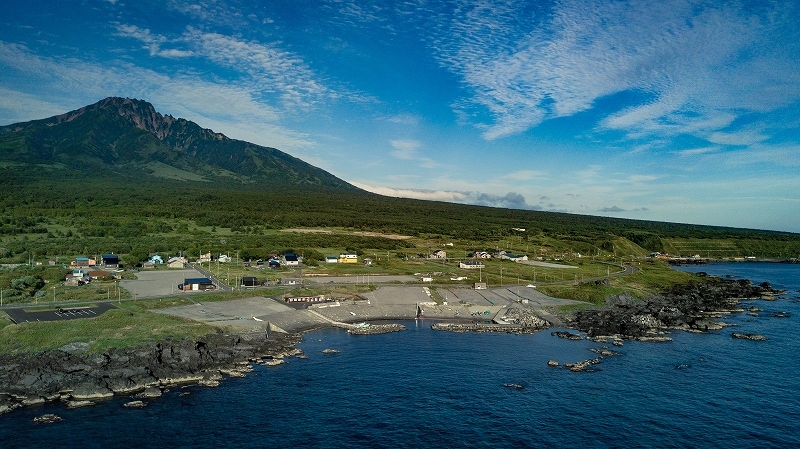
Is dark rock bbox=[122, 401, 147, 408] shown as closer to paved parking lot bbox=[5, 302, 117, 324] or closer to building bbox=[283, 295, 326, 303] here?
paved parking lot bbox=[5, 302, 117, 324]

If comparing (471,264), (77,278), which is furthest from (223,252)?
(471,264)

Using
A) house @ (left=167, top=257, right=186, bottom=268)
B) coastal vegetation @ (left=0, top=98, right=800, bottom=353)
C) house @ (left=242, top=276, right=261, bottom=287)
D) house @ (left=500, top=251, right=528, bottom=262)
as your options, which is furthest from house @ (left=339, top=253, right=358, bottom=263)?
house @ (left=500, top=251, right=528, bottom=262)

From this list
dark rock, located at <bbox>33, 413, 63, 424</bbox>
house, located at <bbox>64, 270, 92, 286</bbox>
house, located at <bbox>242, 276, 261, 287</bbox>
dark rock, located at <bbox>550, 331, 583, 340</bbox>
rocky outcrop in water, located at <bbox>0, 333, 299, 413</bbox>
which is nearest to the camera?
dark rock, located at <bbox>33, 413, 63, 424</bbox>

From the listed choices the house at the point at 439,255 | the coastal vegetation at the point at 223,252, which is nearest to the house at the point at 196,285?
the coastal vegetation at the point at 223,252

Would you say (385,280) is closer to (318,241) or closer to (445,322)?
(445,322)

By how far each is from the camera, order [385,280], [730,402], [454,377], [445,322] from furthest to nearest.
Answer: [385,280], [445,322], [454,377], [730,402]

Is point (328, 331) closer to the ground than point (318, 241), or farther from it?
closer to the ground

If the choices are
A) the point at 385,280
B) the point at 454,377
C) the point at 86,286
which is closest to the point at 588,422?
the point at 454,377
